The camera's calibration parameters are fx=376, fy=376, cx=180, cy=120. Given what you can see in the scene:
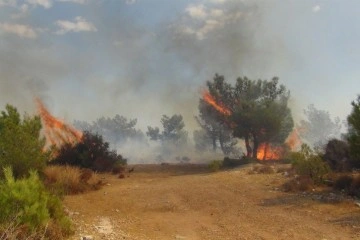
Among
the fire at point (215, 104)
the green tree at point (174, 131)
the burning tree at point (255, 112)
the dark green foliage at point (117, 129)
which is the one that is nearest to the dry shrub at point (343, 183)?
the burning tree at point (255, 112)

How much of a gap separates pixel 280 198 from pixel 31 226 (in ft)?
30.0

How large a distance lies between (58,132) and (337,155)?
20801mm

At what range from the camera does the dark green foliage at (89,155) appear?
951 inches

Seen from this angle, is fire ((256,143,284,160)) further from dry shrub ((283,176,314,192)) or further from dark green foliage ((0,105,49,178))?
dark green foliage ((0,105,49,178))

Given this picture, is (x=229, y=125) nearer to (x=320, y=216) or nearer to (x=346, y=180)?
(x=346, y=180)

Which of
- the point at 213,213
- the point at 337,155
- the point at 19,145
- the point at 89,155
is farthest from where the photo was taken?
the point at 89,155

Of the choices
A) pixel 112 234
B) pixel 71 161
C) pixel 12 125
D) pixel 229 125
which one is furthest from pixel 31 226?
pixel 229 125

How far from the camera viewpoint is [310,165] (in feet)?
54.7

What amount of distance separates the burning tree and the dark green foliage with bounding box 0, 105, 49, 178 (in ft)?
82.4

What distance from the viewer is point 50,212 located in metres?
8.62

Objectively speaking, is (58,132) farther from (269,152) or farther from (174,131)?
(174,131)

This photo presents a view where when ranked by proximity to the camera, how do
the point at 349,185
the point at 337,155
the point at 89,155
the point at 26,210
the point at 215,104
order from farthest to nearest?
the point at 215,104 < the point at 89,155 < the point at 337,155 < the point at 349,185 < the point at 26,210

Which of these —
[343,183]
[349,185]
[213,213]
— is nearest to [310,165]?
[343,183]

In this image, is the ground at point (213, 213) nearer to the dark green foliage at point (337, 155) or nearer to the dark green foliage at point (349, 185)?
the dark green foliage at point (349, 185)
